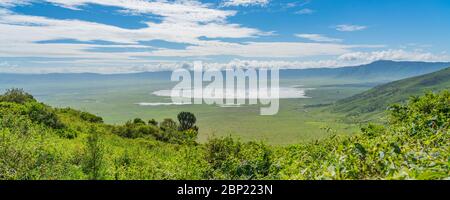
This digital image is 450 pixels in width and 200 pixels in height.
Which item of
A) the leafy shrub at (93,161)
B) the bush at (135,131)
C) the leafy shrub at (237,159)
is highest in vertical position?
the leafy shrub at (93,161)

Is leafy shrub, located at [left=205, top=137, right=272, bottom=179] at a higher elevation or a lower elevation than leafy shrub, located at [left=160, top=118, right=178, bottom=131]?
higher

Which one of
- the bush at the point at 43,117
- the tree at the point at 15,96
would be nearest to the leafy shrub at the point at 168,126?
the tree at the point at 15,96

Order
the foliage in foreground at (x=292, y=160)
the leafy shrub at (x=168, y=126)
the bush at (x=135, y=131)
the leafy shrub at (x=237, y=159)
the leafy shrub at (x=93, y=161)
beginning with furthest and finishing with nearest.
→ 1. the leafy shrub at (x=168, y=126)
2. the bush at (x=135, y=131)
3. the leafy shrub at (x=237, y=159)
4. the leafy shrub at (x=93, y=161)
5. the foliage in foreground at (x=292, y=160)

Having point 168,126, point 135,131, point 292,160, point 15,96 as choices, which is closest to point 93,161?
point 292,160

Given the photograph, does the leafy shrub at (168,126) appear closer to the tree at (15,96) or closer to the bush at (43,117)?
the tree at (15,96)

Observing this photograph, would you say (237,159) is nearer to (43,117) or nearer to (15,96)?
(43,117)

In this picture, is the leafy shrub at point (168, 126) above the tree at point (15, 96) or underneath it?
underneath

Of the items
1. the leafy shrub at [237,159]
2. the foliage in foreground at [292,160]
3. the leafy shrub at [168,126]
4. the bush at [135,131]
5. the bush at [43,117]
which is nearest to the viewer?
the foliage in foreground at [292,160]

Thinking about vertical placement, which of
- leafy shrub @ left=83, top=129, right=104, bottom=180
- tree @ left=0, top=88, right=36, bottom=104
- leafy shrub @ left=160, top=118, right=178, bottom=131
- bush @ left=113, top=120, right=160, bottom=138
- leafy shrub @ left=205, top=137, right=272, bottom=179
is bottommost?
leafy shrub @ left=160, top=118, right=178, bottom=131

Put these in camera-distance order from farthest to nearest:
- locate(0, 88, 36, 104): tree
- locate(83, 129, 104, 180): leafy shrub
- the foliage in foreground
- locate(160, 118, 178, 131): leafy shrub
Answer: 1. locate(160, 118, 178, 131): leafy shrub
2. locate(0, 88, 36, 104): tree
3. locate(83, 129, 104, 180): leafy shrub
4. the foliage in foreground

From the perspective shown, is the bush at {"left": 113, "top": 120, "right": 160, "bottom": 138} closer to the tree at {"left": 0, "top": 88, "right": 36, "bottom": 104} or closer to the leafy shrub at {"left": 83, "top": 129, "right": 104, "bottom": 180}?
the tree at {"left": 0, "top": 88, "right": 36, "bottom": 104}

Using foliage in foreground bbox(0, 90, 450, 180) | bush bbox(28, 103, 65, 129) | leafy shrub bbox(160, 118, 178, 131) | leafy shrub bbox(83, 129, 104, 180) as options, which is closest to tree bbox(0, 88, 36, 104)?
bush bbox(28, 103, 65, 129)
